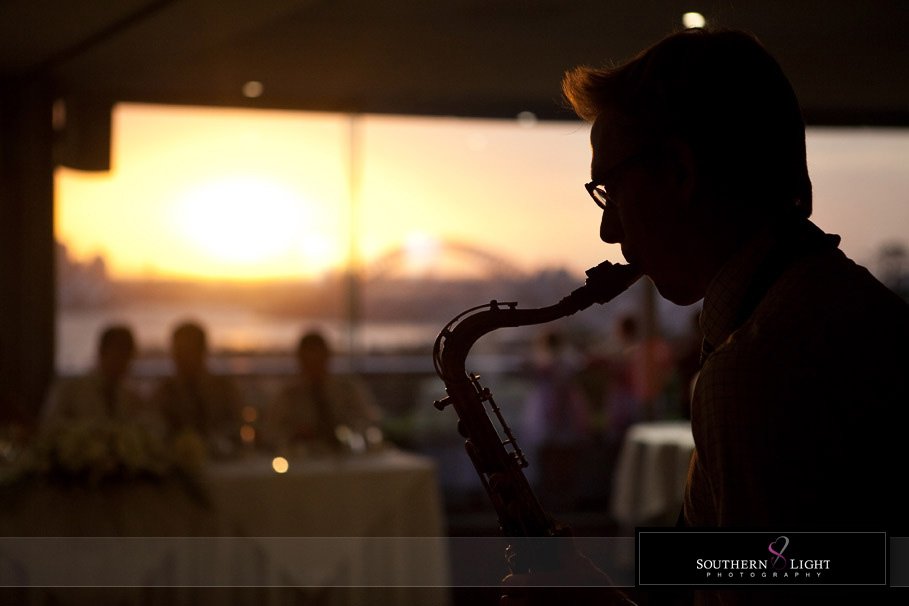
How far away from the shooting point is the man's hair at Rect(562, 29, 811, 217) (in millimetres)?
1051

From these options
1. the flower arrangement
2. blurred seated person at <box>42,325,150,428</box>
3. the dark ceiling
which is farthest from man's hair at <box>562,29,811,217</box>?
blurred seated person at <box>42,325,150,428</box>

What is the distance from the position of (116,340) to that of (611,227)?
4485mm

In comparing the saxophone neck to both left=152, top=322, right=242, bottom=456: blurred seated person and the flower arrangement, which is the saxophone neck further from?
left=152, top=322, right=242, bottom=456: blurred seated person

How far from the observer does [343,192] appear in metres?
8.22

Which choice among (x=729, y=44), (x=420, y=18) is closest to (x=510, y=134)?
(x=420, y=18)

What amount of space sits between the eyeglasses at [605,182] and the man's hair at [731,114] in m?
0.03

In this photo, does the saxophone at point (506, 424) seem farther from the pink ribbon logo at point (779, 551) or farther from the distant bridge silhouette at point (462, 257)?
the distant bridge silhouette at point (462, 257)

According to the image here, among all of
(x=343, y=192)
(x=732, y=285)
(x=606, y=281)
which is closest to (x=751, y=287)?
(x=732, y=285)

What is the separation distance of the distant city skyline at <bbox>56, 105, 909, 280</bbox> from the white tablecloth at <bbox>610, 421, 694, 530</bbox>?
5.58 feet

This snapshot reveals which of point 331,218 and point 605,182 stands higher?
point 331,218

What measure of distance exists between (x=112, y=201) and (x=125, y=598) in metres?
4.18

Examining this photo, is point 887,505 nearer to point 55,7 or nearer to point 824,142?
point 55,7

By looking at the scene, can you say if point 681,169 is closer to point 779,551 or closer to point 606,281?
point 606,281

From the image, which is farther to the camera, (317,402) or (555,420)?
(555,420)
